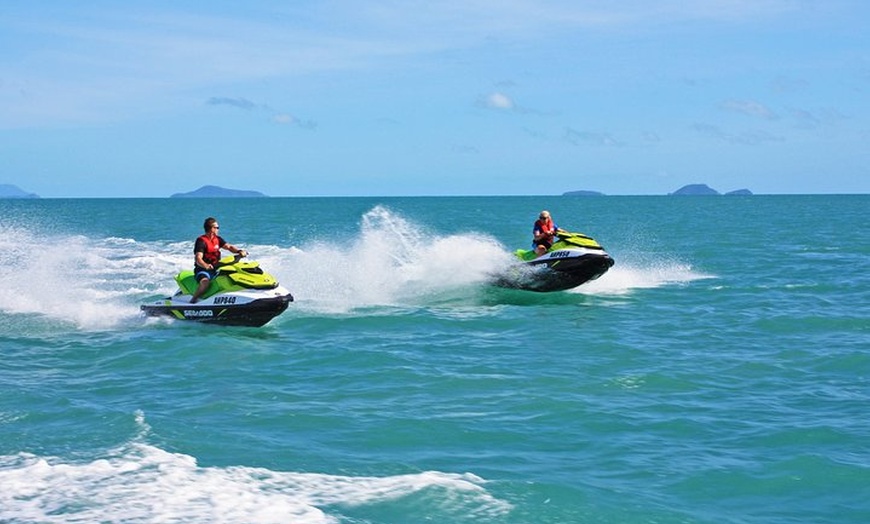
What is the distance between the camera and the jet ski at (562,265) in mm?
19891

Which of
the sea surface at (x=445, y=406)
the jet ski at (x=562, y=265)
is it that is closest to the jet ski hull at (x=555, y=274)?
the jet ski at (x=562, y=265)

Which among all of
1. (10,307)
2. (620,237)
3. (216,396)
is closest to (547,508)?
(216,396)

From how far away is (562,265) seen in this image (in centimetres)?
1997

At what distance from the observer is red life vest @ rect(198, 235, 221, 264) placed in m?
16.1

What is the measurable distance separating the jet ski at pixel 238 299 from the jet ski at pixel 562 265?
19.3 ft

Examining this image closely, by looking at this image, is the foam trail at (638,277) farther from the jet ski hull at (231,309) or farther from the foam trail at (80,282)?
the foam trail at (80,282)

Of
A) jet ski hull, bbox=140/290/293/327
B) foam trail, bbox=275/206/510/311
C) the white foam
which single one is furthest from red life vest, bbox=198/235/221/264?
the white foam

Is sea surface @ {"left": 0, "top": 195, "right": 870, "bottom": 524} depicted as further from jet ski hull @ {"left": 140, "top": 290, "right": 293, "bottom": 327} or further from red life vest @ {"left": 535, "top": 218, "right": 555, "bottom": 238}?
red life vest @ {"left": 535, "top": 218, "right": 555, "bottom": 238}

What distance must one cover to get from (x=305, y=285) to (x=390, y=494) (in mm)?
14792

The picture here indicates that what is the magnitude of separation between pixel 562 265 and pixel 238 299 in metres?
6.84

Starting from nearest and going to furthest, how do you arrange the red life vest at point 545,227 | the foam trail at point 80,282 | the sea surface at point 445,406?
1. the sea surface at point 445,406
2. the foam trail at point 80,282
3. the red life vest at point 545,227

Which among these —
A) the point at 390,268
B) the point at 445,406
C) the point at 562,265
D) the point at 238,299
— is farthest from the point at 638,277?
the point at 445,406

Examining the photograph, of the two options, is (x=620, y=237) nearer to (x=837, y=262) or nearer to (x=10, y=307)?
(x=837, y=262)

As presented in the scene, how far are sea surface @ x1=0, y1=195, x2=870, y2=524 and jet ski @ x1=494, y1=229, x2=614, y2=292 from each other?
442 millimetres
